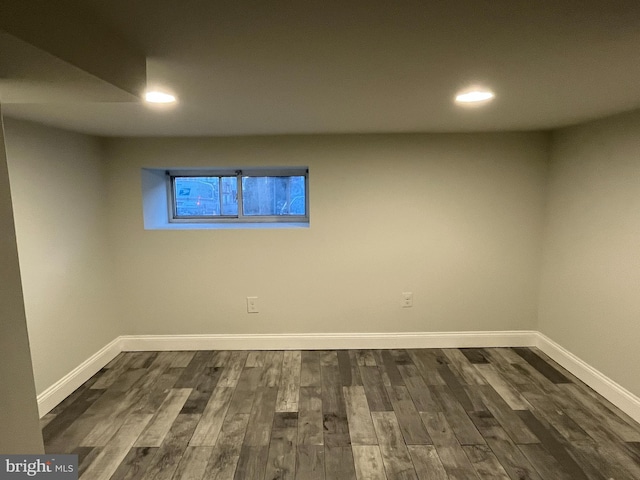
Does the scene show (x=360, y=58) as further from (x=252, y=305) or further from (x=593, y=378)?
(x=593, y=378)

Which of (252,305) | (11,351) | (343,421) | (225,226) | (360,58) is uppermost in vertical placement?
(360,58)

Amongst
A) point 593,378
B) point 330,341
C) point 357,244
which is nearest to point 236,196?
point 357,244

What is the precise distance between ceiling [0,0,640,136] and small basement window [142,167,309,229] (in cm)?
120

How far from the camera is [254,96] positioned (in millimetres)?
1688

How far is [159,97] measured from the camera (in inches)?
66.9

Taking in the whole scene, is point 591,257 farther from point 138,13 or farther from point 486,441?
point 138,13

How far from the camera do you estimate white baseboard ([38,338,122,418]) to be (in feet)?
7.64

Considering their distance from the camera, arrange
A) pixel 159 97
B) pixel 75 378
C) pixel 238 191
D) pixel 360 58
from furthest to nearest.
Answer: pixel 238 191, pixel 75 378, pixel 159 97, pixel 360 58

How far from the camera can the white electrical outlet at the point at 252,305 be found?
3143mm

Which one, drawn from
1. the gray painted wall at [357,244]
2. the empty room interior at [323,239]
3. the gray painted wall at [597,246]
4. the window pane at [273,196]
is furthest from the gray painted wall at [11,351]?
the gray painted wall at [597,246]

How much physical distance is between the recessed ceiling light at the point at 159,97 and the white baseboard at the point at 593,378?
9.59ft

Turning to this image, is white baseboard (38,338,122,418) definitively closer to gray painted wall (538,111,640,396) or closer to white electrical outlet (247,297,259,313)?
white electrical outlet (247,297,259,313)

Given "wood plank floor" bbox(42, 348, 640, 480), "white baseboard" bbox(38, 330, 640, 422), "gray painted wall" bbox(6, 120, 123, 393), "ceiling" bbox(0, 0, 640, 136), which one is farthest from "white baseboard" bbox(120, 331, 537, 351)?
"ceiling" bbox(0, 0, 640, 136)

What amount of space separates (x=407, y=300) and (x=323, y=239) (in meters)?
0.84
